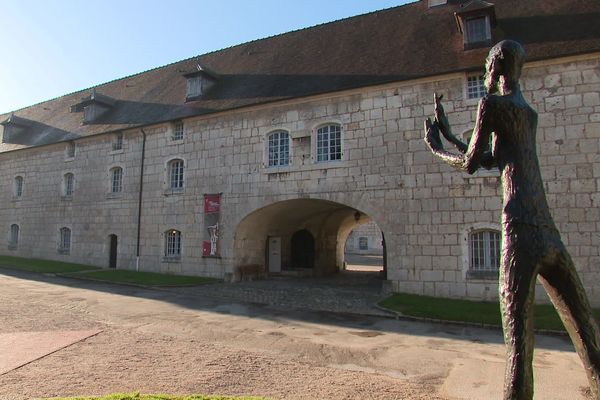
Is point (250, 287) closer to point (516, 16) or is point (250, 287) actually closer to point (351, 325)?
point (351, 325)

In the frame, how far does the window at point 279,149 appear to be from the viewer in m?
16.3

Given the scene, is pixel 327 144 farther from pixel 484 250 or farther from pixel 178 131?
pixel 178 131

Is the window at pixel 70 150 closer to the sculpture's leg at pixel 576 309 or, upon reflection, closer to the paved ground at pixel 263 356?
the paved ground at pixel 263 356

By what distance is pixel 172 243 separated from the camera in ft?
62.6

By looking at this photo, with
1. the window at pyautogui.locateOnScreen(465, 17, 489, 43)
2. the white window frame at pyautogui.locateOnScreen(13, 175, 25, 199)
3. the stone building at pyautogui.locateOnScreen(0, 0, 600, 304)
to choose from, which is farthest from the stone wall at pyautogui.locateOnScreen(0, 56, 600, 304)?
the white window frame at pyautogui.locateOnScreen(13, 175, 25, 199)

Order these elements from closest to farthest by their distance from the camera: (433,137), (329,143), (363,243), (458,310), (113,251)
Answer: (433,137) < (458,310) < (329,143) < (113,251) < (363,243)

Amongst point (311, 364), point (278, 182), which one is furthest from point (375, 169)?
point (311, 364)

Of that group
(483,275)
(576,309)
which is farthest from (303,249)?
(576,309)

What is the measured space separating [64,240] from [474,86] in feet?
70.7

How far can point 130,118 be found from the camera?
69.9ft

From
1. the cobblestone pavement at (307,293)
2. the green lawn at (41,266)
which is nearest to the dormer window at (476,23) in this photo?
the cobblestone pavement at (307,293)

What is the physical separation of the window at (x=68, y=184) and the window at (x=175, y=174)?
7.60m

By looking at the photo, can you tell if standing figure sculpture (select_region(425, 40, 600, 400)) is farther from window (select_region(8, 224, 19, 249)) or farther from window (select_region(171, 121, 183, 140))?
window (select_region(8, 224, 19, 249))

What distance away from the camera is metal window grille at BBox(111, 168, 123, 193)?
21.2 m
